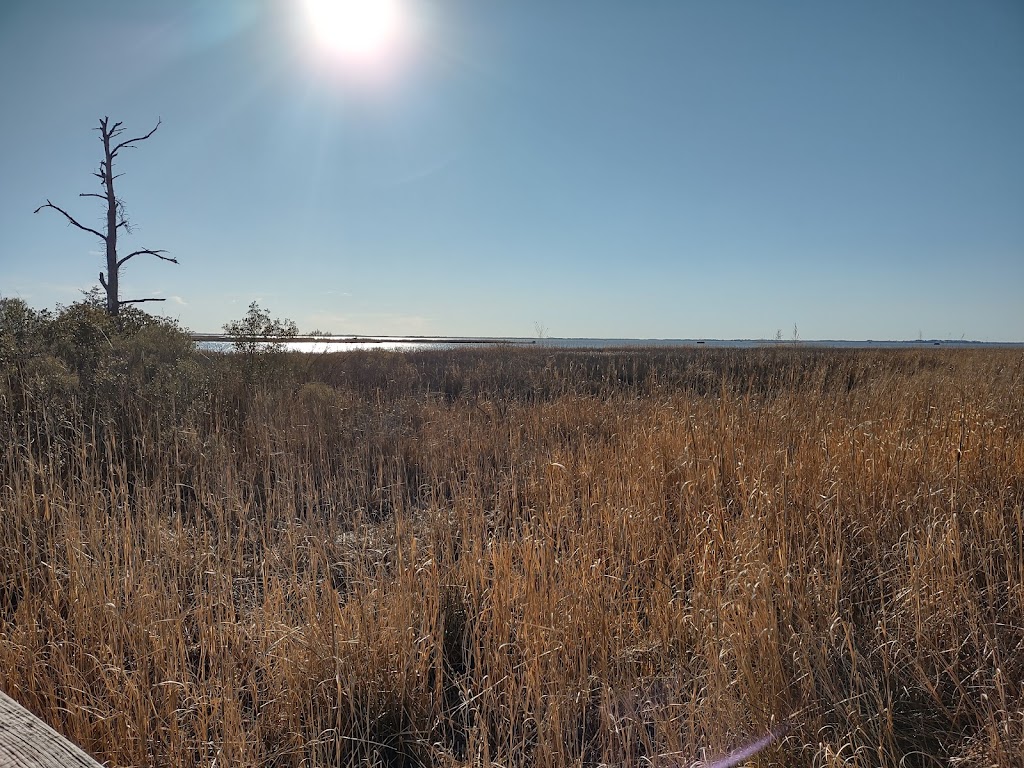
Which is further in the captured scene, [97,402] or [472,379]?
[472,379]

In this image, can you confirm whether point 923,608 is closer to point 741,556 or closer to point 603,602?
point 741,556

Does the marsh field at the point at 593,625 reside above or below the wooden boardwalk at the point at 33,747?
below

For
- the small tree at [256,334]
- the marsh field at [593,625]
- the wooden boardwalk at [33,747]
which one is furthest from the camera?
the small tree at [256,334]

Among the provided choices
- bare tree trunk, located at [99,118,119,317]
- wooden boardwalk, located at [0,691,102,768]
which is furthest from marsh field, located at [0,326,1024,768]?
bare tree trunk, located at [99,118,119,317]

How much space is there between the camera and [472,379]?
51.1 feet

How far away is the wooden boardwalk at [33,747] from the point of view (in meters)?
1.01

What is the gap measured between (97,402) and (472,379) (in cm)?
985

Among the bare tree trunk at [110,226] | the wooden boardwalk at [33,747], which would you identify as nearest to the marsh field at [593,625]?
the wooden boardwalk at [33,747]

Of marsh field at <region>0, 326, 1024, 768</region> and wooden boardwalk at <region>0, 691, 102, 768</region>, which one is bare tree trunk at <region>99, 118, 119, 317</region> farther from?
wooden boardwalk at <region>0, 691, 102, 768</region>

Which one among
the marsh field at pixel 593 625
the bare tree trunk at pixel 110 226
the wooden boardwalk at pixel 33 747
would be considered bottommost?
the marsh field at pixel 593 625

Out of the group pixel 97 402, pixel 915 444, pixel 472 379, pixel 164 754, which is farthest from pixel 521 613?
pixel 472 379

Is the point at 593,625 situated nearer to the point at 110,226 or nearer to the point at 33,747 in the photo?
the point at 33,747

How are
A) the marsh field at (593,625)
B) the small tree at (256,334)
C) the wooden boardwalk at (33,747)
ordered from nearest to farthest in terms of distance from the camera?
1. the wooden boardwalk at (33,747)
2. the marsh field at (593,625)
3. the small tree at (256,334)

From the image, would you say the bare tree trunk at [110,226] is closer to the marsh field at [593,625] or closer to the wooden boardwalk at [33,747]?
the marsh field at [593,625]
